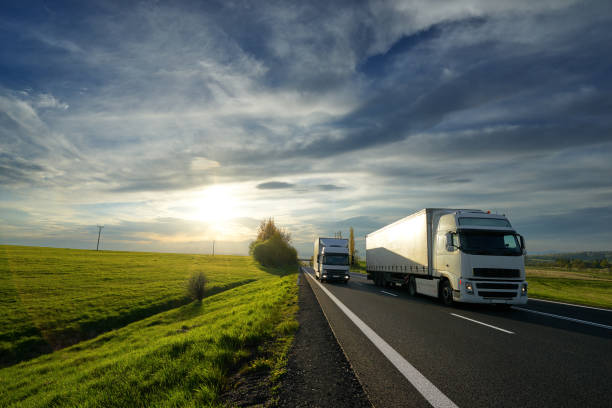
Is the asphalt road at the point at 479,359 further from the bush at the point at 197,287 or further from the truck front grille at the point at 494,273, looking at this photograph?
the bush at the point at 197,287

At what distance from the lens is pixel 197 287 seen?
2697 cm

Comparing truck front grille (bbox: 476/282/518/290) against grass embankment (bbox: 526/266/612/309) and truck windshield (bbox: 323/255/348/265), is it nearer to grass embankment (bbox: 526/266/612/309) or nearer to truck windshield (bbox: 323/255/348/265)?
grass embankment (bbox: 526/266/612/309)

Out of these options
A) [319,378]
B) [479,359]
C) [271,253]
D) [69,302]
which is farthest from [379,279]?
[271,253]

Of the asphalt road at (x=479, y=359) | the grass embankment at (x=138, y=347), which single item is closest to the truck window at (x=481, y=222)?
the asphalt road at (x=479, y=359)

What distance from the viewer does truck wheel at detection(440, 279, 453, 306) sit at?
1277 cm

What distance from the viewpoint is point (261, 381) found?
456cm

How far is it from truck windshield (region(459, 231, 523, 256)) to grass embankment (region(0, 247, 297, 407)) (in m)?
7.17

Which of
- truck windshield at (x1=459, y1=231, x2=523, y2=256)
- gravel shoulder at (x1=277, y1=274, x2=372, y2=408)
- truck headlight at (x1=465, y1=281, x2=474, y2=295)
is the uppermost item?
truck windshield at (x1=459, y1=231, x2=523, y2=256)

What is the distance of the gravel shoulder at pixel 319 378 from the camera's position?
12.3ft

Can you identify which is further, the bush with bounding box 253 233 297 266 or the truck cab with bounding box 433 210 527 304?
the bush with bounding box 253 233 297 266

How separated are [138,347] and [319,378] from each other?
1222cm

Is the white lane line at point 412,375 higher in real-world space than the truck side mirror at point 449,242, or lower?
lower

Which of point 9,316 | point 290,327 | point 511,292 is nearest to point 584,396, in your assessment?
point 290,327

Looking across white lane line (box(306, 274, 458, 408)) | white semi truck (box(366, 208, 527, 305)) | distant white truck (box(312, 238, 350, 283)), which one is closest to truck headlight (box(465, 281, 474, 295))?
white semi truck (box(366, 208, 527, 305))
